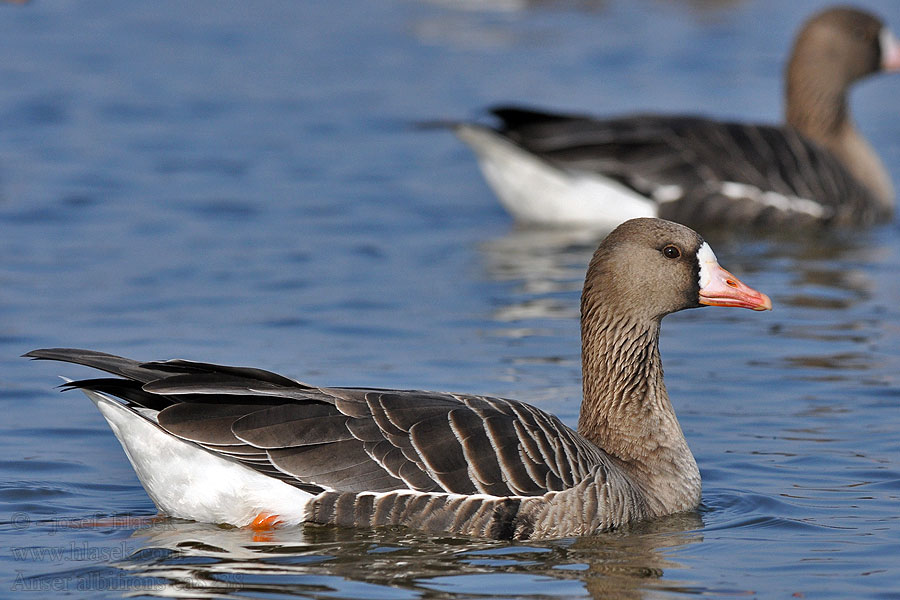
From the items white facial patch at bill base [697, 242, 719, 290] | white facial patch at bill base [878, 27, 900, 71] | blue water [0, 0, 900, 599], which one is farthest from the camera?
white facial patch at bill base [878, 27, 900, 71]

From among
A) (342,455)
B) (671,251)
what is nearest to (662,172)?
(671,251)

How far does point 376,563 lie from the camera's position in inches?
248

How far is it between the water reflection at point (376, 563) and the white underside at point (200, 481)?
0.37 ft

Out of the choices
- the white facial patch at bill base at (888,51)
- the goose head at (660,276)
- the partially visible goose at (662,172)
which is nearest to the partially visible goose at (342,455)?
the goose head at (660,276)

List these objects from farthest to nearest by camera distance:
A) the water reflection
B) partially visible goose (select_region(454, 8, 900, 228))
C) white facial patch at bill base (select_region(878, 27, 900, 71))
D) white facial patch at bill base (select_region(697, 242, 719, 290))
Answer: white facial patch at bill base (select_region(878, 27, 900, 71)) < partially visible goose (select_region(454, 8, 900, 228)) < white facial patch at bill base (select_region(697, 242, 719, 290)) < the water reflection

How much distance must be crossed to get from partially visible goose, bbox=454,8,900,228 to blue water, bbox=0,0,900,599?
37 centimetres

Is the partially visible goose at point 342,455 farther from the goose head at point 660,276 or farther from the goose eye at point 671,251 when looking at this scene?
the goose eye at point 671,251

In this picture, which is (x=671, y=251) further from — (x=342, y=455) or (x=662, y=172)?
(x=662, y=172)

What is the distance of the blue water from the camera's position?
6426 mm

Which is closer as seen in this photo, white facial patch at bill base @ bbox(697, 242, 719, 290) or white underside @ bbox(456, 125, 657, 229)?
white facial patch at bill base @ bbox(697, 242, 719, 290)

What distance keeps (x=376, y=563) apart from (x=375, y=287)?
538cm

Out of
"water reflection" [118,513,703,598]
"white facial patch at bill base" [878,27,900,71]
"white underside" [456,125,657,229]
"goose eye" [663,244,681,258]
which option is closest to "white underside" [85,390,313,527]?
"water reflection" [118,513,703,598]

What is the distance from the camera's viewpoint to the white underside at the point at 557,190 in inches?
542

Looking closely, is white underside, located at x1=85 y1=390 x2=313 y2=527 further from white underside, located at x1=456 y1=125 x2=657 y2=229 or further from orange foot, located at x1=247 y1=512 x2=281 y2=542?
white underside, located at x1=456 y1=125 x2=657 y2=229
